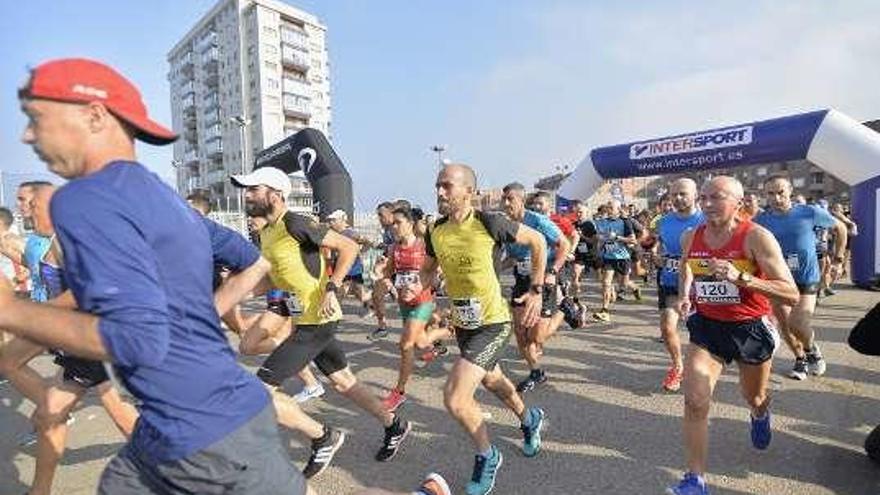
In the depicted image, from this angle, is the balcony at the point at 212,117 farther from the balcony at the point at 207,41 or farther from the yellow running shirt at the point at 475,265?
the yellow running shirt at the point at 475,265

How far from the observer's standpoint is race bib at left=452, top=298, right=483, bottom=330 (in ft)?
13.5

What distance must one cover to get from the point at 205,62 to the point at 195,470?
81011 millimetres

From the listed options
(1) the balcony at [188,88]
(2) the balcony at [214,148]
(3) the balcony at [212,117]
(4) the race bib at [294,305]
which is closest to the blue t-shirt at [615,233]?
(4) the race bib at [294,305]

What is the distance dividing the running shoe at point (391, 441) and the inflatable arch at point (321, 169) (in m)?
10.6

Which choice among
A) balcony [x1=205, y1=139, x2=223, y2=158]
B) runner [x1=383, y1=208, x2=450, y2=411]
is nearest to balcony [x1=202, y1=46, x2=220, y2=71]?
balcony [x1=205, y1=139, x2=223, y2=158]

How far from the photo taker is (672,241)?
242 inches

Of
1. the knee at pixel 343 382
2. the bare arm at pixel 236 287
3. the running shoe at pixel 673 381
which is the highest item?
the bare arm at pixel 236 287

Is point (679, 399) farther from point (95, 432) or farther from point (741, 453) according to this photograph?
point (95, 432)

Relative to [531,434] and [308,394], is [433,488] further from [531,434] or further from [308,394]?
[308,394]

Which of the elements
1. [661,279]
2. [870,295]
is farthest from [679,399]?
[870,295]

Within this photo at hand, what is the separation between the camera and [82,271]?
1.41 metres

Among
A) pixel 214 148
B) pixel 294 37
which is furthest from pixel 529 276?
pixel 214 148

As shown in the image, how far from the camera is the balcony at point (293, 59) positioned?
229 feet

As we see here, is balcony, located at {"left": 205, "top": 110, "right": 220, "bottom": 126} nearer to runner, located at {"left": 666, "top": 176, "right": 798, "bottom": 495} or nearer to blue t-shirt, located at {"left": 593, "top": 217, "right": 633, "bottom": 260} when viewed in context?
blue t-shirt, located at {"left": 593, "top": 217, "right": 633, "bottom": 260}
